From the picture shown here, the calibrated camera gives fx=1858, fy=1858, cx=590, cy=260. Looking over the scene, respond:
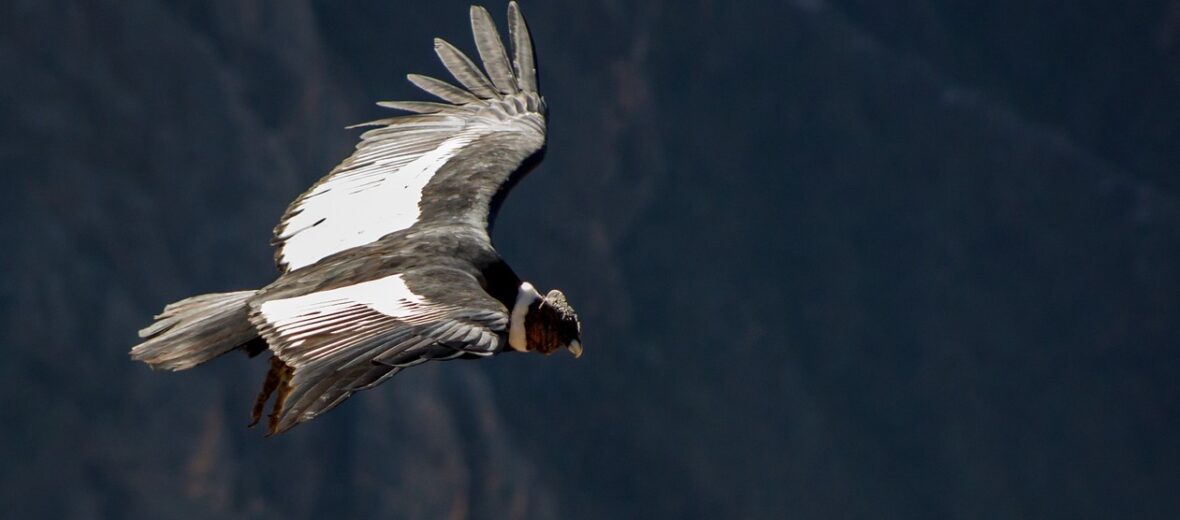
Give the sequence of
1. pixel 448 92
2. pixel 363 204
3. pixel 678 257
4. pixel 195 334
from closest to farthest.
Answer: pixel 195 334
pixel 363 204
pixel 448 92
pixel 678 257

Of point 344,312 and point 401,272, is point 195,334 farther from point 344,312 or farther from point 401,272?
point 344,312

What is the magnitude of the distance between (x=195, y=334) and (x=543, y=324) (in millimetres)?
1777

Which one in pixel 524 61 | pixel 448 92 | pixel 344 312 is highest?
pixel 524 61

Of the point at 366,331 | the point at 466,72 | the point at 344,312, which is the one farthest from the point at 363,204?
the point at 366,331

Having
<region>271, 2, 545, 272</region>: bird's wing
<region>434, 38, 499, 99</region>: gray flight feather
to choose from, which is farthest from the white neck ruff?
<region>434, 38, 499, 99</region>: gray flight feather

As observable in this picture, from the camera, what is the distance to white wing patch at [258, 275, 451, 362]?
8102mm

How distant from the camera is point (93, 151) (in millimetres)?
27906

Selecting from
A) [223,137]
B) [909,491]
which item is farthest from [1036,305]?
[223,137]

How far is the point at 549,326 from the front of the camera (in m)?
9.69

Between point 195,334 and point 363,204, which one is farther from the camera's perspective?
point 363,204

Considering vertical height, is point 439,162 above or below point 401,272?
above

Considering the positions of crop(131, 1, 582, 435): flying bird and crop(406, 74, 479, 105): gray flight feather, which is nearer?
crop(131, 1, 582, 435): flying bird

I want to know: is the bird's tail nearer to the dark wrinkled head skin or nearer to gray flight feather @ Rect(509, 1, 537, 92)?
the dark wrinkled head skin

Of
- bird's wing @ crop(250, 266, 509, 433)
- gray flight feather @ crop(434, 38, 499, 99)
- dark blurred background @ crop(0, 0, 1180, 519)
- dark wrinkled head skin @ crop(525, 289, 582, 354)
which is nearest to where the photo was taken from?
bird's wing @ crop(250, 266, 509, 433)
